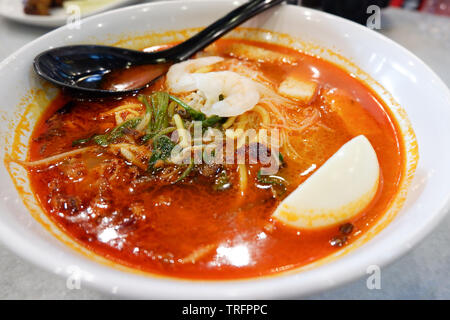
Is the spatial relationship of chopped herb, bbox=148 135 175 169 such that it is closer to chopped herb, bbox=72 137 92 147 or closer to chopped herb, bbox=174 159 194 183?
chopped herb, bbox=174 159 194 183

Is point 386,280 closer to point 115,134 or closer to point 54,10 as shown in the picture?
point 115,134

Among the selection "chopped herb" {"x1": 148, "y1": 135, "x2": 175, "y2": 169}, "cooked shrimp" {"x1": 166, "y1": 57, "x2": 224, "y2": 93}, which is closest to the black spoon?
"cooked shrimp" {"x1": 166, "y1": 57, "x2": 224, "y2": 93}

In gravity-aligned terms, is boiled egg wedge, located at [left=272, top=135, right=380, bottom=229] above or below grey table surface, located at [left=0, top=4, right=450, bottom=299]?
above

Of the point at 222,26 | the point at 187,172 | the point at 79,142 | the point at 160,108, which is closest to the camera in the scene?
the point at 187,172

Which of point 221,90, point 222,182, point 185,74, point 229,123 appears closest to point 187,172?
point 222,182

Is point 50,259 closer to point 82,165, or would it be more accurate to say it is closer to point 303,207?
point 82,165

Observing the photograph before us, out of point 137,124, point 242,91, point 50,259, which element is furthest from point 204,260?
point 242,91

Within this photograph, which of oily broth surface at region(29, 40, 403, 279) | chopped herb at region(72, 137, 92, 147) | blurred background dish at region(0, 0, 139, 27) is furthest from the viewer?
blurred background dish at region(0, 0, 139, 27)
